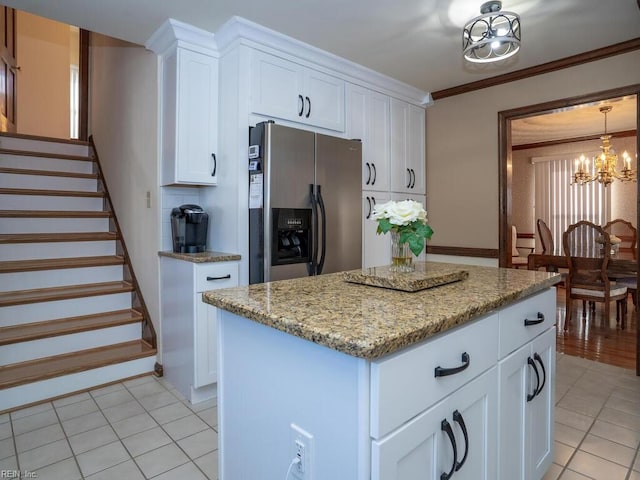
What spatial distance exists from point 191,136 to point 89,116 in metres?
2.92

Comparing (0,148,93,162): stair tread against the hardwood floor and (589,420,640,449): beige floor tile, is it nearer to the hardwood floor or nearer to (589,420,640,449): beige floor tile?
(589,420,640,449): beige floor tile

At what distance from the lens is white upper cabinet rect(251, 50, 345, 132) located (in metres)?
2.59

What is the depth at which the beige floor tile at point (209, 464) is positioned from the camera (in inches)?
67.7

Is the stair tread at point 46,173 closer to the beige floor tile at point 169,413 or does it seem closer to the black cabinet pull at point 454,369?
the beige floor tile at point 169,413

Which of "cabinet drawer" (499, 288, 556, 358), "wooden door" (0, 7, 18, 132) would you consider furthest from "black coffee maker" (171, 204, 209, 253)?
"wooden door" (0, 7, 18, 132)

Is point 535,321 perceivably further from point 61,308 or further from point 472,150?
point 61,308

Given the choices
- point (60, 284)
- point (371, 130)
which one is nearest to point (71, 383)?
point (60, 284)

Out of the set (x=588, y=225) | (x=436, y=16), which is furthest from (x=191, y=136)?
(x=588, y=225)

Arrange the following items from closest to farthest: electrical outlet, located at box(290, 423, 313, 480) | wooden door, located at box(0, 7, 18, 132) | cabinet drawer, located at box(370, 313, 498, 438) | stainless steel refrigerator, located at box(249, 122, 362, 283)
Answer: cabinet drawer, located at box(370, 313, 498, 438) → electrical outlet, located at box(290, 423, 313, 480) → stainless steel refrigerator, located at box(249, 122, 362, 283) → wooden door, located at box(0, 7, 18, 132)

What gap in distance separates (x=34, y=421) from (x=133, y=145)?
2.12 metres

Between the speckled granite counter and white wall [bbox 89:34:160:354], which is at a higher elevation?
white wall [bbox 89:34:160:354]

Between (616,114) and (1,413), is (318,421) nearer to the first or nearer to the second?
(1,413)

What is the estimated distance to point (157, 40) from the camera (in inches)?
103

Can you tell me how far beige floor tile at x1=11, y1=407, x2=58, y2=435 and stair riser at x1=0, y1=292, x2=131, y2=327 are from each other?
33.2 inches
